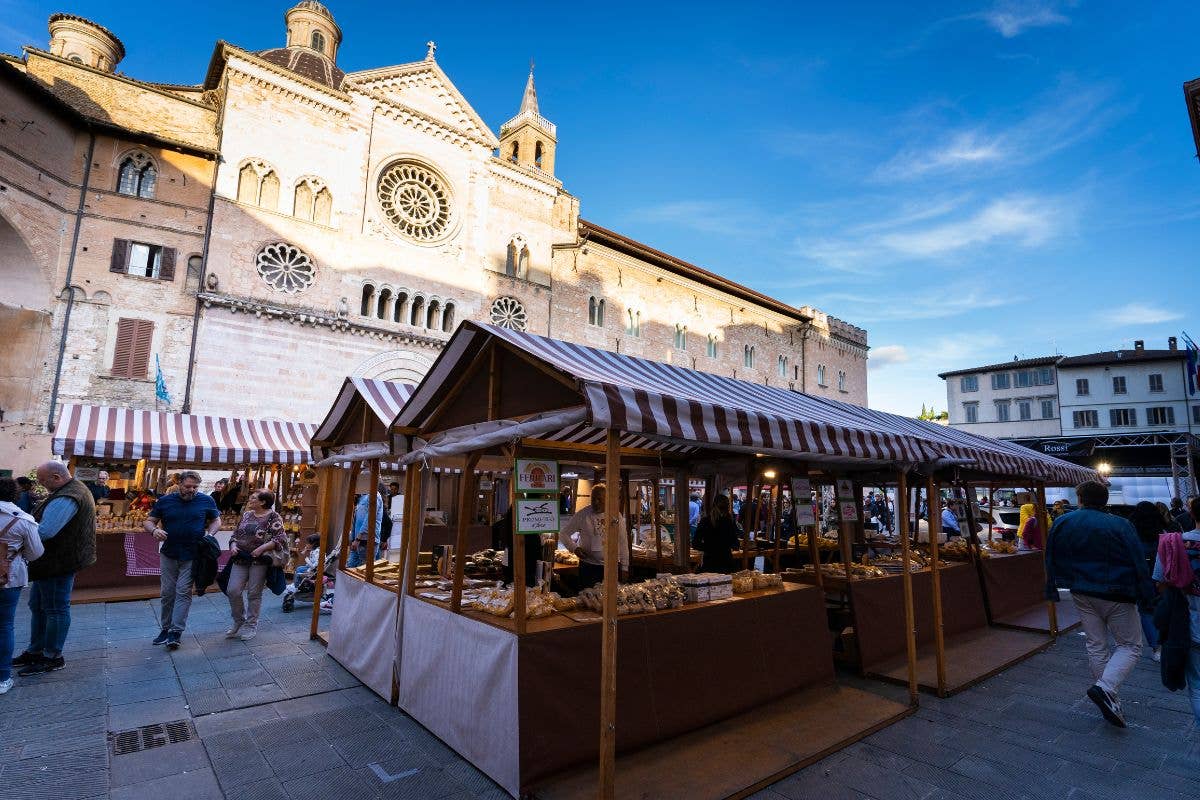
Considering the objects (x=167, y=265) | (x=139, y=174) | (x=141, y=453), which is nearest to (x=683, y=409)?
(x=141, y=453)

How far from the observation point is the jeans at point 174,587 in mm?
6625

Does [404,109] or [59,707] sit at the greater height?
[404,109]

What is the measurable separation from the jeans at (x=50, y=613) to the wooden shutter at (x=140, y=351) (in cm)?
1306

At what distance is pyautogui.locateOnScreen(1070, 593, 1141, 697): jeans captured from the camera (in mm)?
4824

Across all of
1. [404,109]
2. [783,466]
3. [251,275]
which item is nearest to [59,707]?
[783,466]

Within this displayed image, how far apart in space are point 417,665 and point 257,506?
143 inches

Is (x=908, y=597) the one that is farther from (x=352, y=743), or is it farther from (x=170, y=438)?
(x=170, y=438)

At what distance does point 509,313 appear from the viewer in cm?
2348

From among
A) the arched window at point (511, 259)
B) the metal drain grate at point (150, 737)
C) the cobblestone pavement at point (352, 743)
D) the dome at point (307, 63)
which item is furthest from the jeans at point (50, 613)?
the dome at point (307, 63)

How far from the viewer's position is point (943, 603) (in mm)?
7371

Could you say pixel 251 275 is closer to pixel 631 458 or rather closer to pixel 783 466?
pixel 631 458

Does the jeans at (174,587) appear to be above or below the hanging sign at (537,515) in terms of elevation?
below

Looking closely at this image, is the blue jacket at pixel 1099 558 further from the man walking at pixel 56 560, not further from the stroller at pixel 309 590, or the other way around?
the man walking at pixel 56 560

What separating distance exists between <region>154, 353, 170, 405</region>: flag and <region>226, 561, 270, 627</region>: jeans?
37.8 ft
